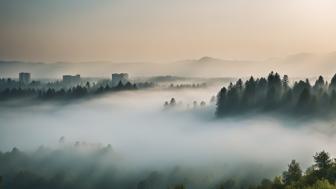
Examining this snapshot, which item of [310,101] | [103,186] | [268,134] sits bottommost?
[103,186]

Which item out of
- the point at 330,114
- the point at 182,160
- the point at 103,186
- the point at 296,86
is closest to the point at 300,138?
the point at 330,114

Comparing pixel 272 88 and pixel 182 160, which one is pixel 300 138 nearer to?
pixel 272 88

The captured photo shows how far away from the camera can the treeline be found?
170 meters

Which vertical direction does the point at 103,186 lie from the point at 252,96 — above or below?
below

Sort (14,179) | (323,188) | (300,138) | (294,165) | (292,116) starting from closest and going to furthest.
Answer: (323,188) < (294,165) < (300,138) < (292,116) < (14,179)

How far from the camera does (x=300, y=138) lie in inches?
6486

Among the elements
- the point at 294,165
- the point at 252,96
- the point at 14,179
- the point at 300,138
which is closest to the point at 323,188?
the point at 294,165

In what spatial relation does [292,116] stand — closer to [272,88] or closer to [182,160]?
[272,88]

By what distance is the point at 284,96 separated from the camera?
18250cm

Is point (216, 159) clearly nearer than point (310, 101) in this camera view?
No

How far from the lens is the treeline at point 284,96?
170 m

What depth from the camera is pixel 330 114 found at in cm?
16538

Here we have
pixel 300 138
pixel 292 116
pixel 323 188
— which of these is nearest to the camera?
pixel 323 188

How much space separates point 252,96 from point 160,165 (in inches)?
1676
